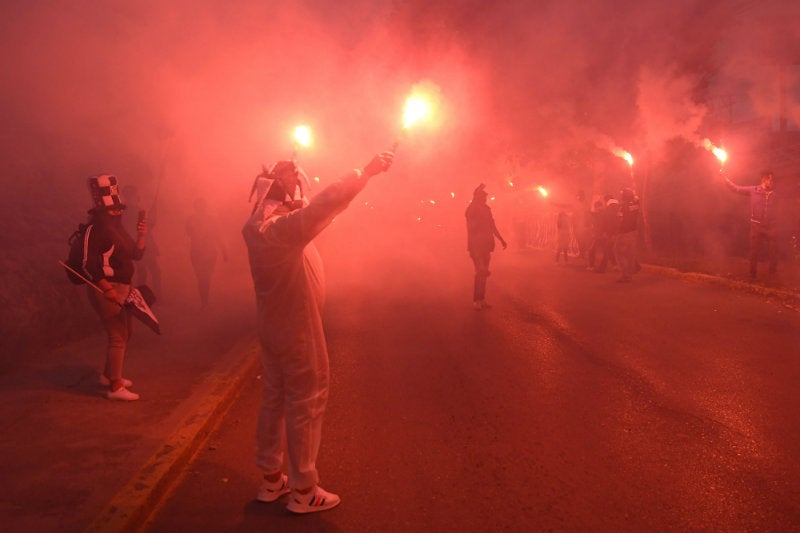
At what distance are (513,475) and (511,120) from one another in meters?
18.1

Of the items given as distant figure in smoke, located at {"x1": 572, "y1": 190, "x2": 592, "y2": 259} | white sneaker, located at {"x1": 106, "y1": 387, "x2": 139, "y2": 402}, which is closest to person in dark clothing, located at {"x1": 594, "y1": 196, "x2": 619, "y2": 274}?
distant figure in smoke, located at {"x1": 572, "y1": 190, "x2": 592, "y2": 259}

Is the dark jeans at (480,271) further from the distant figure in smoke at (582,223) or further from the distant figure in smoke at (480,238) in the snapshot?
the distant figure in smoke at (582,223)

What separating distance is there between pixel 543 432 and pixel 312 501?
1.79 metres

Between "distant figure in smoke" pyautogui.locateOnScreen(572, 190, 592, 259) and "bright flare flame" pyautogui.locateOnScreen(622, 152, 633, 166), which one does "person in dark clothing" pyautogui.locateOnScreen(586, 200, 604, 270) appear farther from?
"bright flare flame" pyautogui.locateOnScreen(622, 152, 633, 166)

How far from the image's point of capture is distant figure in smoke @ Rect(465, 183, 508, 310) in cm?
938

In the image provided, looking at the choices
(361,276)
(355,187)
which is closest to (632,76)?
(361,276)

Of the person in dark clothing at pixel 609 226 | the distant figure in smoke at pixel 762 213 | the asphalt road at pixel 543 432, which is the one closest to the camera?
the asphalt road at pixel 543 432

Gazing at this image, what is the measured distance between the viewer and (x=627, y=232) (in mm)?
11805

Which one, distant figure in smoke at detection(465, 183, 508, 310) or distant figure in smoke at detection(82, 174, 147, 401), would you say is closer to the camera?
distant figure in smoke at detection(82, 174, 147, 401)

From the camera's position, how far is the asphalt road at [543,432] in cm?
318

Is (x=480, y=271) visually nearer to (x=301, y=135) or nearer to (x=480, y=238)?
(x=480, y=238)

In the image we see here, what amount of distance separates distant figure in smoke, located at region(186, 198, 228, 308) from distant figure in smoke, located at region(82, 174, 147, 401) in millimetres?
4686

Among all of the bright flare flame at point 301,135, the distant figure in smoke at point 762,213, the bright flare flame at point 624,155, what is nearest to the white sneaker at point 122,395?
the bright flare flame at point 301,135

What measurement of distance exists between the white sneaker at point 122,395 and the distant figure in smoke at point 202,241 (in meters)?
4.98
